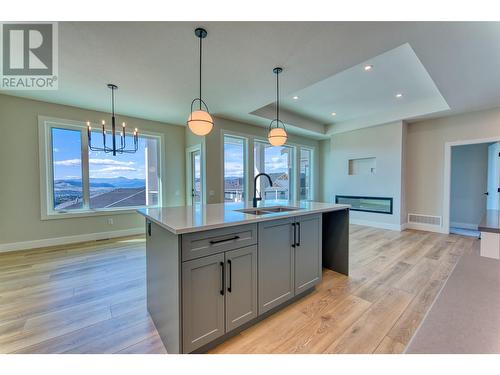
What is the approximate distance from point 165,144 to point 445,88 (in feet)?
17.6

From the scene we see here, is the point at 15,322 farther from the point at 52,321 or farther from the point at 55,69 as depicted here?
the point at 55,69

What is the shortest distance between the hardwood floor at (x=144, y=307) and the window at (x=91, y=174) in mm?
1152

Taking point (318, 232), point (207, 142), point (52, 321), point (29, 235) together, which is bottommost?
point (52, 321)

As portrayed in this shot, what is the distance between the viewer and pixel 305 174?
23.9ft

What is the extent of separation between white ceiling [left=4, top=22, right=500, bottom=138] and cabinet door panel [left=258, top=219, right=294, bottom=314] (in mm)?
1801

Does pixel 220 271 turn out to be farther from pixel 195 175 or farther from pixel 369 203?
pixel 369 203

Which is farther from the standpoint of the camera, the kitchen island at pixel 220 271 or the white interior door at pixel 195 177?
the white interior door at pixel 195 177

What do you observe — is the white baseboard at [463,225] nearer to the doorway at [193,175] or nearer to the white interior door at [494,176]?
the white interior door at [494,176]

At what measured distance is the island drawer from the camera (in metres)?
1.37

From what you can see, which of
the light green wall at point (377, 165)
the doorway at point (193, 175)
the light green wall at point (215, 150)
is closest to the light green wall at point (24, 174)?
the doorway at point (193, 175)

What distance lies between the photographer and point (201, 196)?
479 cm

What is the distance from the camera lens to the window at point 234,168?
5.17m

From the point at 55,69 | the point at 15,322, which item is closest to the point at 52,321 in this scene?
the point at 15,322

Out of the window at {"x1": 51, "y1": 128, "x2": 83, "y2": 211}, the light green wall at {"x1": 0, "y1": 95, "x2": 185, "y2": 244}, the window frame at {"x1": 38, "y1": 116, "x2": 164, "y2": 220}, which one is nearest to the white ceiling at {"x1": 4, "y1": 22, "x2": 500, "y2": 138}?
the light green wall at {"x1": 0, "y1": 95, "x2": 185, "y2": 244}
